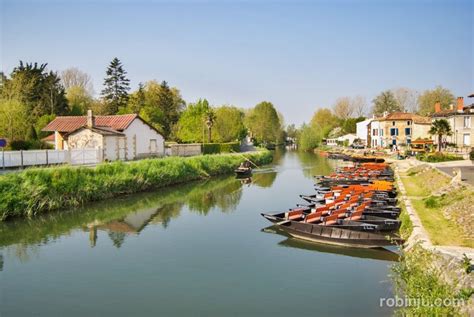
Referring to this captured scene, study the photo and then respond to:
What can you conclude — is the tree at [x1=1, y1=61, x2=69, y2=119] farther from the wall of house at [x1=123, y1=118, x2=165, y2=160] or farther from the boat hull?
the boat hull

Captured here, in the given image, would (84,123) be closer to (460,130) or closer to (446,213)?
(446,213)

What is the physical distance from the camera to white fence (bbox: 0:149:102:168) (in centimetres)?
3086

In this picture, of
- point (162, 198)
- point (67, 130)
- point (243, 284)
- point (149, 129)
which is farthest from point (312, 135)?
point (243, 284)

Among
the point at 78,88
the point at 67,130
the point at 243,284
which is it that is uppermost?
the point at 78,88

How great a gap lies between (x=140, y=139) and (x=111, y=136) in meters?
5.39

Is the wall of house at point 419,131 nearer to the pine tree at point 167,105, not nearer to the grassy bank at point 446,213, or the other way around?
the pine tree at point 167,105

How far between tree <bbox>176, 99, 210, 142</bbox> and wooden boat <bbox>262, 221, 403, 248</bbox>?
51421 mm

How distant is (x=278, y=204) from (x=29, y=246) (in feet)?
48.7

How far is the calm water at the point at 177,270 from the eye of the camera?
36.5ft

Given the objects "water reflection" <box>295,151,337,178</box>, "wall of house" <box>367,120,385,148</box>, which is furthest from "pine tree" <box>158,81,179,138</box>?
"wall of house" <box>367,120,385,148</box>

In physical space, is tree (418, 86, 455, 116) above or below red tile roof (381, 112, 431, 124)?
above

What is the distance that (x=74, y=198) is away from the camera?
81.3 ft

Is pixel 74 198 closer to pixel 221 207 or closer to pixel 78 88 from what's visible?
pixel 221 207

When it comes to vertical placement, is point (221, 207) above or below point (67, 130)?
below
